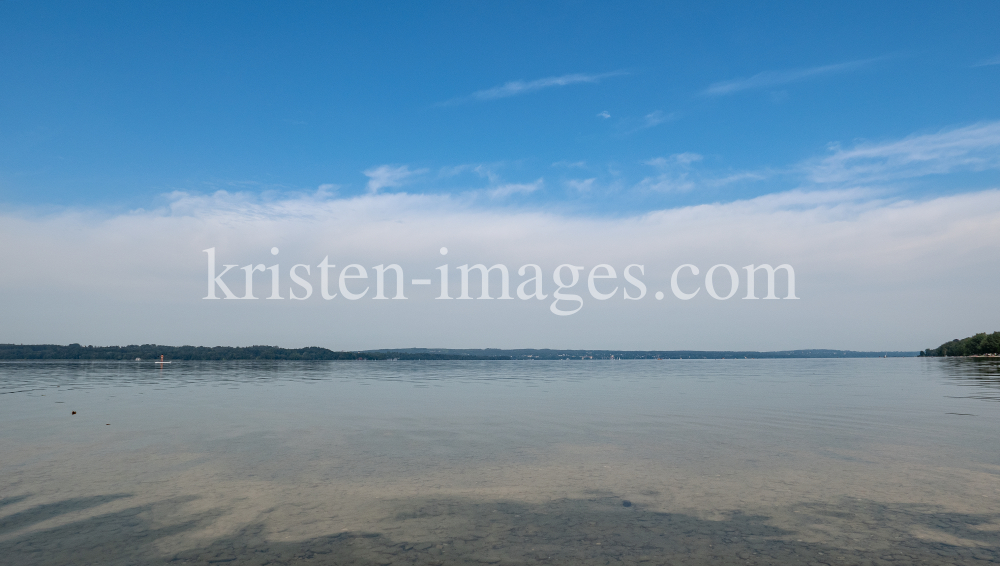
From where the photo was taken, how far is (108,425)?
24188 mm

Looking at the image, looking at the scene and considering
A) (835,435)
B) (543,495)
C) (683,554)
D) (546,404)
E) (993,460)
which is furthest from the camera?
(546,404)

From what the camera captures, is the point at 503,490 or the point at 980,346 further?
the point at 980,346

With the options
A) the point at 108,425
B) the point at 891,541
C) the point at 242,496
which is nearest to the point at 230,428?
the point at 108,425

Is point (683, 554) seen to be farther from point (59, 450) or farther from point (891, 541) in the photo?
point (59, 450)

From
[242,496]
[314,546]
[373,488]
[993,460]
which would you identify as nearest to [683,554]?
[314,546]

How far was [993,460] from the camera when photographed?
51.2ft

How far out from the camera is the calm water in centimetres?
920

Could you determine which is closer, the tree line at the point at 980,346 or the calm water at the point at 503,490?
the calm water at the point at 503,490

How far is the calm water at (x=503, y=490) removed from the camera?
920cm

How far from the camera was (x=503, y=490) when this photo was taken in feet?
42.8

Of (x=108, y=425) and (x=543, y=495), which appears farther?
(x=108, y=425)

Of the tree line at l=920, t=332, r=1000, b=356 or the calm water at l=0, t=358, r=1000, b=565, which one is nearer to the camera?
the calm water at l=0, t=358, r=1000, b=565

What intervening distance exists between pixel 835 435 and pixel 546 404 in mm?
16681

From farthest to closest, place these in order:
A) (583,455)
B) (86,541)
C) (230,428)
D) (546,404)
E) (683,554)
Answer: (546,404)
(230,428)
(583,455)
(86,541)
(683,554)
